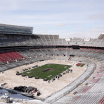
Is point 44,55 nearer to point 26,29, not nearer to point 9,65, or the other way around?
point 26,29

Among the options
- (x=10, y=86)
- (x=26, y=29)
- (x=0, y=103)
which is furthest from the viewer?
(x=26, y=29)

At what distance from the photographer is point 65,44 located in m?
96.8

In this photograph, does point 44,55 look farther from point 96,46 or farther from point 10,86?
point 10,86

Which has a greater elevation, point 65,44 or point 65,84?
point 65,44

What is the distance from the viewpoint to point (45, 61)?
257 feet

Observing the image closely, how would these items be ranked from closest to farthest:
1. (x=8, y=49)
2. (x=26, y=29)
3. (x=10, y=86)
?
1. (x=10, y=86)
2. (x=8, y=49)
3. (x=26, y=29)

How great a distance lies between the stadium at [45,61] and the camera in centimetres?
4141

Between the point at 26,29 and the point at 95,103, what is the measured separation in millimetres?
79193

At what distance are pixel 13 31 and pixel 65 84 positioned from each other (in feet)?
193

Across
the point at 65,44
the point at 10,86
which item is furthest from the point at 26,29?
the point at 10,86

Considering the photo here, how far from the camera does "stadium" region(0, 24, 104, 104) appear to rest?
1630 inches

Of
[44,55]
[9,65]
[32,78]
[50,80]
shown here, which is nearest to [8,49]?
[9,65]

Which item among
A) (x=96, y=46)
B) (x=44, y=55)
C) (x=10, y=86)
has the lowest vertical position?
(x=10, y=86)

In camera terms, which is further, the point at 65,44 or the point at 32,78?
the point at 65,44
